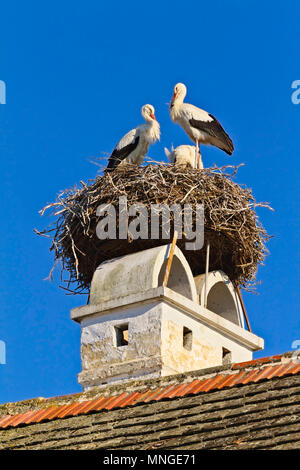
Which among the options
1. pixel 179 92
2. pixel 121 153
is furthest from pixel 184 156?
pixel 179 92

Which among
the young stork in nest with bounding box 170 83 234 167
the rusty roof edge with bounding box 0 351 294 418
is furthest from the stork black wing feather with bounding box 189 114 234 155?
the rusty roof edge with bounding box 0 351 294 418

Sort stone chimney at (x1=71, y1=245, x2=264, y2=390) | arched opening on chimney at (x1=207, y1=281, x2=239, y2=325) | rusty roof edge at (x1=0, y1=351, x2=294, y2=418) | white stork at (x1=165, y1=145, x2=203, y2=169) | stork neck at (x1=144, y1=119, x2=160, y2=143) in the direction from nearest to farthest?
rusty roof edge at (x1=0, y1=351, x2=294, y2=418)
stone chimney at (x1=71, y1=245, x2=264, y2=390)
arched opening on chimney at (x1=207, y1=281, x2=239, y2=325)
white stork at (x1=165, y1=145, x2=203, y2=169)
stork neck at (x1=144, y1=119, x2=160, y2=143)

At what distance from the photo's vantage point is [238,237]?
44.3 feet

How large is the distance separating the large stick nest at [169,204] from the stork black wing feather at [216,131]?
165cm

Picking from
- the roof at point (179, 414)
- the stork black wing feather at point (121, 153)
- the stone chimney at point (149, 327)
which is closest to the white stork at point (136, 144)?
the stork black wing feather at point (121, 153)

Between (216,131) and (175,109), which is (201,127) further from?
(175,109)

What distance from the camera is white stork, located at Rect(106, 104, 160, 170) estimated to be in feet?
50.6

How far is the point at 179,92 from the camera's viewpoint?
16594 mm

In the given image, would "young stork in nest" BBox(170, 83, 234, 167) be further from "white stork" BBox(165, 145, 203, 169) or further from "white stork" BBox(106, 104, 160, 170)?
"white stork" BBox(106, 104, 160, 170)

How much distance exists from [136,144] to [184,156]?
2.34ft
